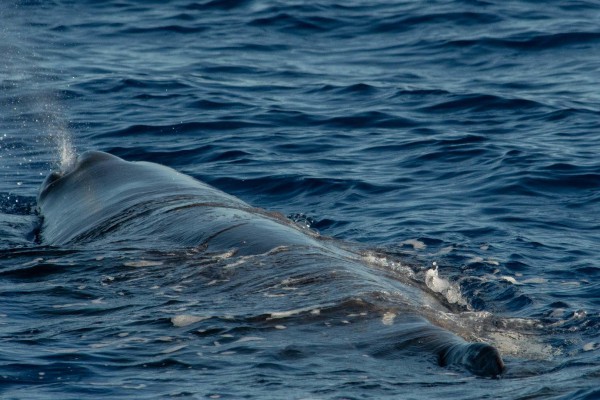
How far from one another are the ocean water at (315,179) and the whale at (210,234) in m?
0.12

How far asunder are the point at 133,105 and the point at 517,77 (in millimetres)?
6309

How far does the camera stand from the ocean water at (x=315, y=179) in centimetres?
732

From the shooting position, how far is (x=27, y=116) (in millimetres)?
18500

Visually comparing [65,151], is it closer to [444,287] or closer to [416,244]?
[416,244]

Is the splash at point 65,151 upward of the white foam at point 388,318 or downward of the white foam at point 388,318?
downward

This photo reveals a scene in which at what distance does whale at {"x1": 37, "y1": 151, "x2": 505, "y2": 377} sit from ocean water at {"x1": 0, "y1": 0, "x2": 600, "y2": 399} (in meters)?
0.12

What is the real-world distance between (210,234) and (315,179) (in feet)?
16.5

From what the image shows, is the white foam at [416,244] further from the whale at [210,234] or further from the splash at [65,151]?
the splash at [65,151]

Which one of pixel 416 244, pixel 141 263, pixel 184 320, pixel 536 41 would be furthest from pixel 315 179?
pixel 536 41

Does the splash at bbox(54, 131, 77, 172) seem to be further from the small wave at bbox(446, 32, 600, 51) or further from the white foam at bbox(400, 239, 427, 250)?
the small wave at bbox(446, 32, 600, 51)

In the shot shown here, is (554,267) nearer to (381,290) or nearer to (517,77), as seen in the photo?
(381,290)

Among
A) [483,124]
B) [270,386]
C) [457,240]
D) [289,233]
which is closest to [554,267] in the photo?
[457,240]

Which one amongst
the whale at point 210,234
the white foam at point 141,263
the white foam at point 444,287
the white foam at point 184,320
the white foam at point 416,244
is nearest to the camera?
the whale at point 210,234

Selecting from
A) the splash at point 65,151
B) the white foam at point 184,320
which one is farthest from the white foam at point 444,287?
the splash at point 65,151
